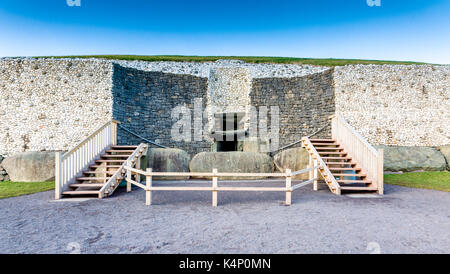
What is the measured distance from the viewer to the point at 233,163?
11.1 metres

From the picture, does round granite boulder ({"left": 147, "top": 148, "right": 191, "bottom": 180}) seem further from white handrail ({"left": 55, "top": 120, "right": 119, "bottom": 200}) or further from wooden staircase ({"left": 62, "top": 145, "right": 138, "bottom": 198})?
white handrail ({"left": 55, "top": 120, "right": 119, "bottom": 200})

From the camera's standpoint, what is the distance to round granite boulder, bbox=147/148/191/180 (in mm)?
10852

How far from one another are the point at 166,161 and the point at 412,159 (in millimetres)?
12134

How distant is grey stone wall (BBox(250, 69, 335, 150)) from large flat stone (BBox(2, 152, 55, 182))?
11488mm

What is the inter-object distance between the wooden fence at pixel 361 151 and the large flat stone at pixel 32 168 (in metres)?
11.4

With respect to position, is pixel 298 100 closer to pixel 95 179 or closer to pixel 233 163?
pixel 233 163

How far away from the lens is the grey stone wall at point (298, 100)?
15828 mm

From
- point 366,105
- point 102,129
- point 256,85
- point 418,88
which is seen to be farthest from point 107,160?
point 418,88

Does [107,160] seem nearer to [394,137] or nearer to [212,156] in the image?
[212,156]

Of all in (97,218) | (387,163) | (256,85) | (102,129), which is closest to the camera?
(97,218)

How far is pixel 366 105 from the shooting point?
15156mm

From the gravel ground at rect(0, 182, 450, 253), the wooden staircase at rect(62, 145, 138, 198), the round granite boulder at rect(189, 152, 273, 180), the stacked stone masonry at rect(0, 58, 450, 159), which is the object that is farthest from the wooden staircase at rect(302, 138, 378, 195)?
the stacked stone masonry at rect(0, 58, 450, 159)

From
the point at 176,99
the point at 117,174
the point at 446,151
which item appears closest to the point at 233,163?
the point at 117,174

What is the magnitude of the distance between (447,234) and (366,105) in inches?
501
